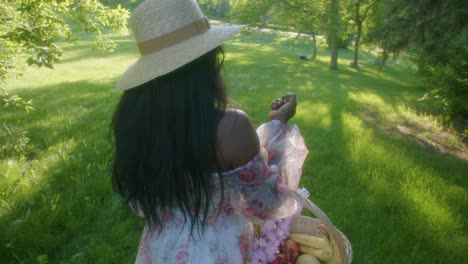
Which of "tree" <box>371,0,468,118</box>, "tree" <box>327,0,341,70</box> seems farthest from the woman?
"tree" <box>327,0,341,70</box>

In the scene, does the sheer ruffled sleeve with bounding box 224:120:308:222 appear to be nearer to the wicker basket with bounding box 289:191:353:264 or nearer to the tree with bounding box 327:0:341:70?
the wicker basket with bounding box 289:191:353:264

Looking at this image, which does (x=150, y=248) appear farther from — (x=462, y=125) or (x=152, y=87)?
(x=462, y=125)

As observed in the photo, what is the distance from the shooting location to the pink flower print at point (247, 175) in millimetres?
1407

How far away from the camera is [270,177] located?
4.84 ft

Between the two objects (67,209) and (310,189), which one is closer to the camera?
(67,209)

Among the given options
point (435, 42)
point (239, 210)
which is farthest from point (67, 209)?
point (435, 42)

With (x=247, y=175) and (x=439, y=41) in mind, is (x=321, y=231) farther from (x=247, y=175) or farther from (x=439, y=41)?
(x=439, y=41)

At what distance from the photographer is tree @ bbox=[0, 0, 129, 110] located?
3.21 meters

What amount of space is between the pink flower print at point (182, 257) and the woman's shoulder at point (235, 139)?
1.54 ft

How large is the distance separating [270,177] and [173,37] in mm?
678

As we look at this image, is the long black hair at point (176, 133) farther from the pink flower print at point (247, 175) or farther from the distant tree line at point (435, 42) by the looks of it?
the distant tree line at point (435, 42)

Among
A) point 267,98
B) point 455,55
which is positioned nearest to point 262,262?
point 455,55

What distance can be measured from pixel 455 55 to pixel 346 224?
150 inches

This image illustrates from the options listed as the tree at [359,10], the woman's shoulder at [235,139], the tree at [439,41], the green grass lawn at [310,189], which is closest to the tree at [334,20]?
the tree at [359,10]
